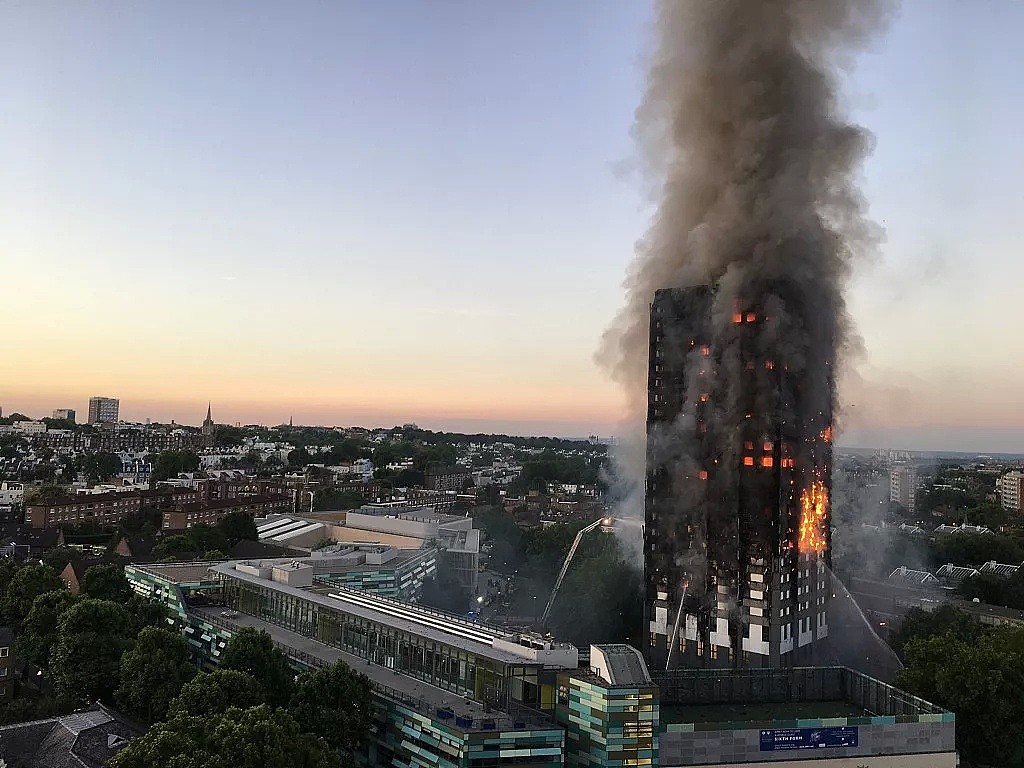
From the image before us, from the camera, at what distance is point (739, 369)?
4588 cm

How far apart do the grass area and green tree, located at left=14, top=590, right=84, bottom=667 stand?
2920cm

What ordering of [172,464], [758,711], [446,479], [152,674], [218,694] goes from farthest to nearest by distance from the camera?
[446,479] < [172,464] < [152,674] < [758,711] < [218,694]

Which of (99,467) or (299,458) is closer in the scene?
(99,467)

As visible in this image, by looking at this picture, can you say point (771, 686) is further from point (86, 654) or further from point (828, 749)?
point (86, 654)

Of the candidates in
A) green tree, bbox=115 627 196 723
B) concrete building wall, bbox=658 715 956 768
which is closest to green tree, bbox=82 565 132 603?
green tree, bbox=115 627 196 723

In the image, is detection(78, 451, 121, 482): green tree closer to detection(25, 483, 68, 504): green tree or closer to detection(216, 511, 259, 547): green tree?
detection(25, 483, 68, 504): green tree

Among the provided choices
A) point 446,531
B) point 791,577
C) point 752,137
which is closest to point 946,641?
point 791,577

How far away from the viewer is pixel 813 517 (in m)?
46.4

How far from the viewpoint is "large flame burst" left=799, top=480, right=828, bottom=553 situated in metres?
45.6

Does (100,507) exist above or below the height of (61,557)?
above

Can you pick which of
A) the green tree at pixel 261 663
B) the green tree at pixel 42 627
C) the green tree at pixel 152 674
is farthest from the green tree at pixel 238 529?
the green tree at pixel 261 663

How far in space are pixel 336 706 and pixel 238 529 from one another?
54288mm

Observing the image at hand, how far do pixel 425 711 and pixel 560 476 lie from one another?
136m

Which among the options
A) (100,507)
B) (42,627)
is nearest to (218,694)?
(42,627)
